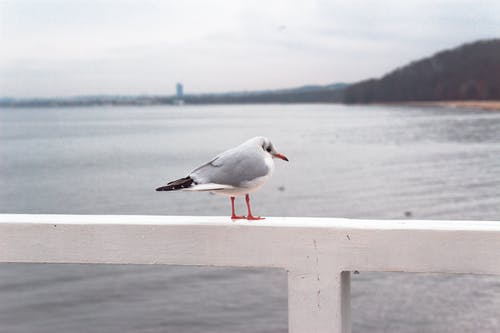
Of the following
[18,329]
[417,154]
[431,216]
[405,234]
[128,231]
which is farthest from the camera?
[417,154]

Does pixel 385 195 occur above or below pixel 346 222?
below

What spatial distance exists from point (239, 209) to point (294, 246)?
16477 mm

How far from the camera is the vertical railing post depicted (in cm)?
191

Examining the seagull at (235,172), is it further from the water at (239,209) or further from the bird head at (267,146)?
the water at (239,209)

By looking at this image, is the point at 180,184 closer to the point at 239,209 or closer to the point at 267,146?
the point at 267,146

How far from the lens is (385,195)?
912 inches

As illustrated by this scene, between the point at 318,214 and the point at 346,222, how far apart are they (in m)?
17.7

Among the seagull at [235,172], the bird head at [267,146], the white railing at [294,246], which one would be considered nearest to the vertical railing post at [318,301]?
the white railing at [294,246]

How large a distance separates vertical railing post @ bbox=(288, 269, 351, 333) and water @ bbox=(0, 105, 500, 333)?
21.8 feet

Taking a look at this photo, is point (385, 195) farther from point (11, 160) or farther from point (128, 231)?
point (11, 160)

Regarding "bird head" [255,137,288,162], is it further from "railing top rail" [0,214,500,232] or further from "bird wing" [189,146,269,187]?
"railing top rail" [0,214,500,232]

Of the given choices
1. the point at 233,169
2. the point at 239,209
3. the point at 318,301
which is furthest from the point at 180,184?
the point at 239,209

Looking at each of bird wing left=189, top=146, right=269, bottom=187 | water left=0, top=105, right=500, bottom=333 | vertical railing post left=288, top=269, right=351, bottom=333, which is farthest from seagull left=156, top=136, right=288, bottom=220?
water left=0, top=105, right=500, bottom=333

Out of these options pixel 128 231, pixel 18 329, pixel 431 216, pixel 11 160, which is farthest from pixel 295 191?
pixel 11 160
